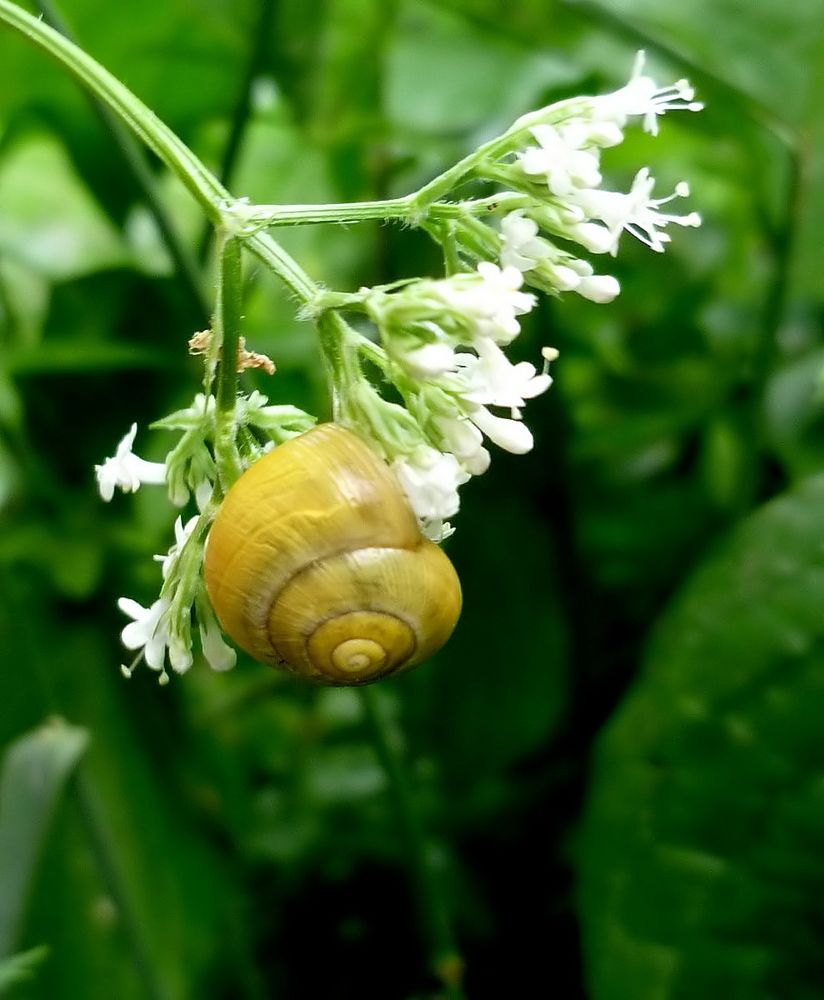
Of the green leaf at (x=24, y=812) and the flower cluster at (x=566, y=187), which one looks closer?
the flower cluster at (x=566, y=187)

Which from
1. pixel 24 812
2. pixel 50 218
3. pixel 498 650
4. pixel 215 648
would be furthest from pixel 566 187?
pixel 50 218

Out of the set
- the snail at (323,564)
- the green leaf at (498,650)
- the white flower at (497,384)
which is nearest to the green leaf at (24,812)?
the snail at (323,564)

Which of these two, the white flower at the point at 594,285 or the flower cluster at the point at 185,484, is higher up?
the white flower at the point at 594,285

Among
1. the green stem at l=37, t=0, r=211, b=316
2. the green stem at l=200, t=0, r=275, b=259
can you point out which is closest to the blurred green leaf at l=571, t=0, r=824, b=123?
the green stem at l=200, t=0, r=275, b=259

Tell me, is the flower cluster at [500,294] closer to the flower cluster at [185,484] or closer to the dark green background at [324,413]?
the flower cluster at [185,484]

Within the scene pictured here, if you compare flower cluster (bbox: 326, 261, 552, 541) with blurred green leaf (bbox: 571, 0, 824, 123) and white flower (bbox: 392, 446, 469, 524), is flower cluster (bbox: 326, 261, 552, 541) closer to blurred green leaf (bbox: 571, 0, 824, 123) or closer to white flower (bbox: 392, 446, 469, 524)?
white flower (bbox: 392, 446, 469, 524)

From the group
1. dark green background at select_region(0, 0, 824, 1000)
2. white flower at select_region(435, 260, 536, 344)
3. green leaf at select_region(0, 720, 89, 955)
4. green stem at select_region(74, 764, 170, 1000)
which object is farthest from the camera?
dark green background at select_region(0, 0, 824, 1000)
